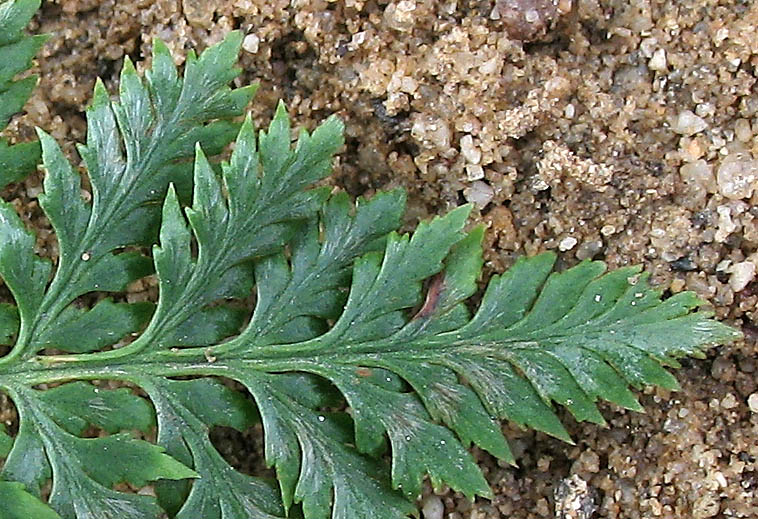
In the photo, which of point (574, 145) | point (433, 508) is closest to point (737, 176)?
point (574, 145)

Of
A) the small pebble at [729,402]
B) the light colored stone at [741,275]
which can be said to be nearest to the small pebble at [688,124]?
the light colored stone at [741,275]

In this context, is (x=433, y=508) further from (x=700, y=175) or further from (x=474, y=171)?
(x=700, y=175)

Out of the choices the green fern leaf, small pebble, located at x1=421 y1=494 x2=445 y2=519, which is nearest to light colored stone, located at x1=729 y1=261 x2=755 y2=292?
small pebble, located at x1=421 y1=494 x2=445 y2=519

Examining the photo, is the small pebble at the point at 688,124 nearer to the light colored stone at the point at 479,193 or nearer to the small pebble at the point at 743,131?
the small pebble at the point at 743,131

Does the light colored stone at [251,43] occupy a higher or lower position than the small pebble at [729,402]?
higher

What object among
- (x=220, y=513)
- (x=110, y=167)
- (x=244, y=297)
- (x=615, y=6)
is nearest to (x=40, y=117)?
(x=110, y=167)

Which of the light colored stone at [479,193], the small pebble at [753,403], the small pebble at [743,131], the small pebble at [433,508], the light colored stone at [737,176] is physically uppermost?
the light colored stone at [479,193]

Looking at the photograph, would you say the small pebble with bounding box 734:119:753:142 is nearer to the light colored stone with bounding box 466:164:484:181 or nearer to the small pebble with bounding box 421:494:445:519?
the light colored stone with bounding box 466:164:484:181

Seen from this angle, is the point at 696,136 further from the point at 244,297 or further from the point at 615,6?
the point at 244,297

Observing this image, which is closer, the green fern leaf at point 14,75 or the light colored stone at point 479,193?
the green fern leaf at point 14,75
